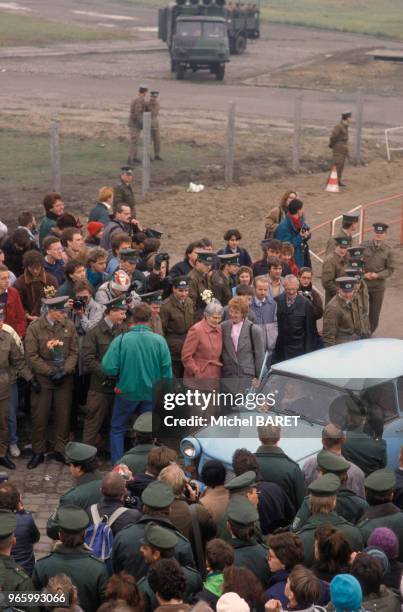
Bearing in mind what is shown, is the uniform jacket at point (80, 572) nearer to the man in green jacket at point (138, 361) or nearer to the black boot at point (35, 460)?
the man in green jacket at point (138, 361)

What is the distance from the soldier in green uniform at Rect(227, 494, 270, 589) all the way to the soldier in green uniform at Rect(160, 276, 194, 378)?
479cm

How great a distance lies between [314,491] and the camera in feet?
27.8

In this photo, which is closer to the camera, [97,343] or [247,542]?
[247,542]

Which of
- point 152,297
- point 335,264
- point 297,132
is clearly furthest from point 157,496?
point 297,132

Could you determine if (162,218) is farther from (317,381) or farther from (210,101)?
(210,101)

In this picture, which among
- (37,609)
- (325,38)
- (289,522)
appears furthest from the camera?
(325,38)

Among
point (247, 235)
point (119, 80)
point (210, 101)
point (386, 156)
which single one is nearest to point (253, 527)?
point (247, 235)

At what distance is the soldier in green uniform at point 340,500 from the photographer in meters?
8.76

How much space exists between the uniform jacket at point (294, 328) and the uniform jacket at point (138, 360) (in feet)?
6.38

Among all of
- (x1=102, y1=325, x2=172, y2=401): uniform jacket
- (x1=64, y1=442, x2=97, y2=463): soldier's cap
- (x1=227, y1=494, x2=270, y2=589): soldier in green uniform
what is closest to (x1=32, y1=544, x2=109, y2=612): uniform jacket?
(x1=227, y1=494, x2=270, y2=589): soldier in green uniform

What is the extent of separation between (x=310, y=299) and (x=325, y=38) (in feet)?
161

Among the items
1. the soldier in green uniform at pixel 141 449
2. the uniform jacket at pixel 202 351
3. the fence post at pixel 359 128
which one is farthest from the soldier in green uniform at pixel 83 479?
the fence post at pixel 359 128

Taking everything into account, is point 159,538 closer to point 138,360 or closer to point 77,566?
point 77,566

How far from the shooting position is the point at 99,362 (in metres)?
12.0
